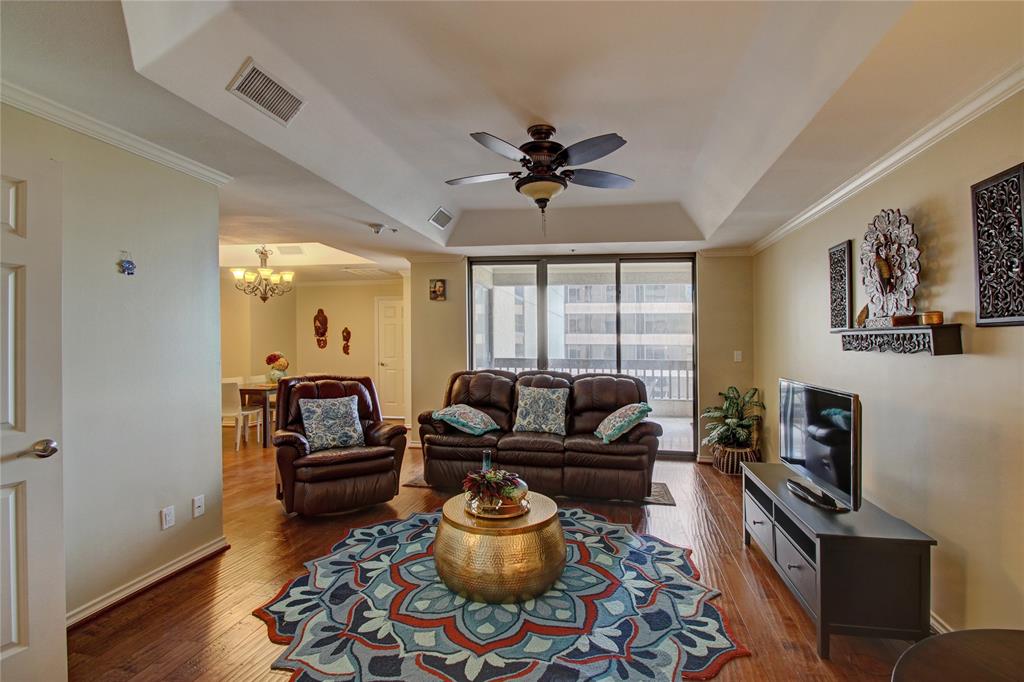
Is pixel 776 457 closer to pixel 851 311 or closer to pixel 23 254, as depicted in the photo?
pixel 851 311

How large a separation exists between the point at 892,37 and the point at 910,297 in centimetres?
139

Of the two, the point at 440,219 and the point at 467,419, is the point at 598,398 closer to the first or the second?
the point at 467,419

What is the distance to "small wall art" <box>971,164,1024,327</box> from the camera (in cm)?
183

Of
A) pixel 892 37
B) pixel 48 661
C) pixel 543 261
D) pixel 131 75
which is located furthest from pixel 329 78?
pixel 543 261

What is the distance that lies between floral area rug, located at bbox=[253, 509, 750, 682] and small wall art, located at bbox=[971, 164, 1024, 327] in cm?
175

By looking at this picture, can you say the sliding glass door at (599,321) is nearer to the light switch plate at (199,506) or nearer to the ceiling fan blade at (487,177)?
the ceiling fan blade at (487,177)

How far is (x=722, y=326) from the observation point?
5.61 metres

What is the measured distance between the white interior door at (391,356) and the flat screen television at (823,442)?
6.60 metres

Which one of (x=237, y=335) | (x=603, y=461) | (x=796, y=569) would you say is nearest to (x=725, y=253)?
(x=603, y=461)

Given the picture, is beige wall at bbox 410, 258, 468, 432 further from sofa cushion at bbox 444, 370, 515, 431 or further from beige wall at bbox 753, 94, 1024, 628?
beige wall at bbox 753, 94, 1024, 628

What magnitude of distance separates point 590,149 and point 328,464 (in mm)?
2873

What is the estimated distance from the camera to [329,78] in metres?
2.58

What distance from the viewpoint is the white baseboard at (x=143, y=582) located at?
242cm

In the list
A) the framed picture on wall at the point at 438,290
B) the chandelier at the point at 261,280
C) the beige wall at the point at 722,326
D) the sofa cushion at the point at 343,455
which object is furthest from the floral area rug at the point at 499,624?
the chandelier at the point at 261,280
